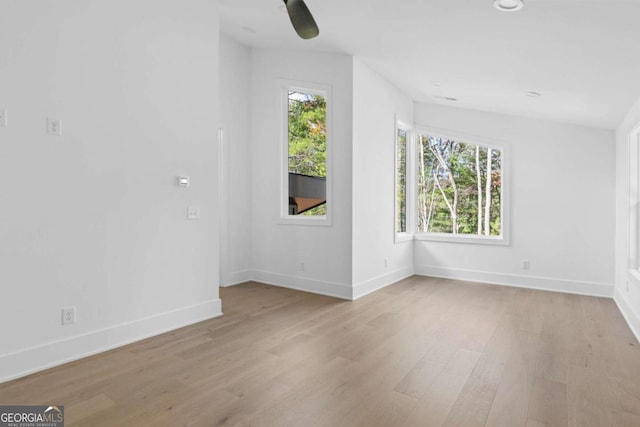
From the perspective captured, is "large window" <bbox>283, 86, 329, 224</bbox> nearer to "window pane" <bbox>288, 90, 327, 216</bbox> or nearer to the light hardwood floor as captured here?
"window pane" <bbox>288, 90, 327, 216</bbox>

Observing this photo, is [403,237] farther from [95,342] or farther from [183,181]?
[95,342]

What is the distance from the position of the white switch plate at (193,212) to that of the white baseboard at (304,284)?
180 cm

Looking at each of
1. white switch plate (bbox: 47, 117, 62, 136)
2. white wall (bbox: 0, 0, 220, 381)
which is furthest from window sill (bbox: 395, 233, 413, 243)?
white switch plate (bbox: 47, 117, 62, 136)

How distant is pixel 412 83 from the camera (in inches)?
196

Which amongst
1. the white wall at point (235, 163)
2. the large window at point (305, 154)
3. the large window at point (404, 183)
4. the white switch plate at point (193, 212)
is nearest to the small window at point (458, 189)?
the large window at point (404, 183)

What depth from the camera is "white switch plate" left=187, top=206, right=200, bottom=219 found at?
3.69 metres

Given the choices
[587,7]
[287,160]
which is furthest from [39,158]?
[587,7]

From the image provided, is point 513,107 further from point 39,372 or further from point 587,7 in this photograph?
point 39,372

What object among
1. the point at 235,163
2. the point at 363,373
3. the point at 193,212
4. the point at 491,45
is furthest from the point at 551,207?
the point at 193,212

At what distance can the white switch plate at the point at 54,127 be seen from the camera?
108 inches

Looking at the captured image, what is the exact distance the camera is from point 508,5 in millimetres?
2408

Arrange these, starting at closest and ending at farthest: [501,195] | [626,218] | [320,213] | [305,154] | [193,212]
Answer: [193,212] → [626,218] → [320,213] → [305,154] → [501,195]

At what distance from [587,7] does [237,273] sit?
4643 mm

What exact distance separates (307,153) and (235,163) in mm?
1025
